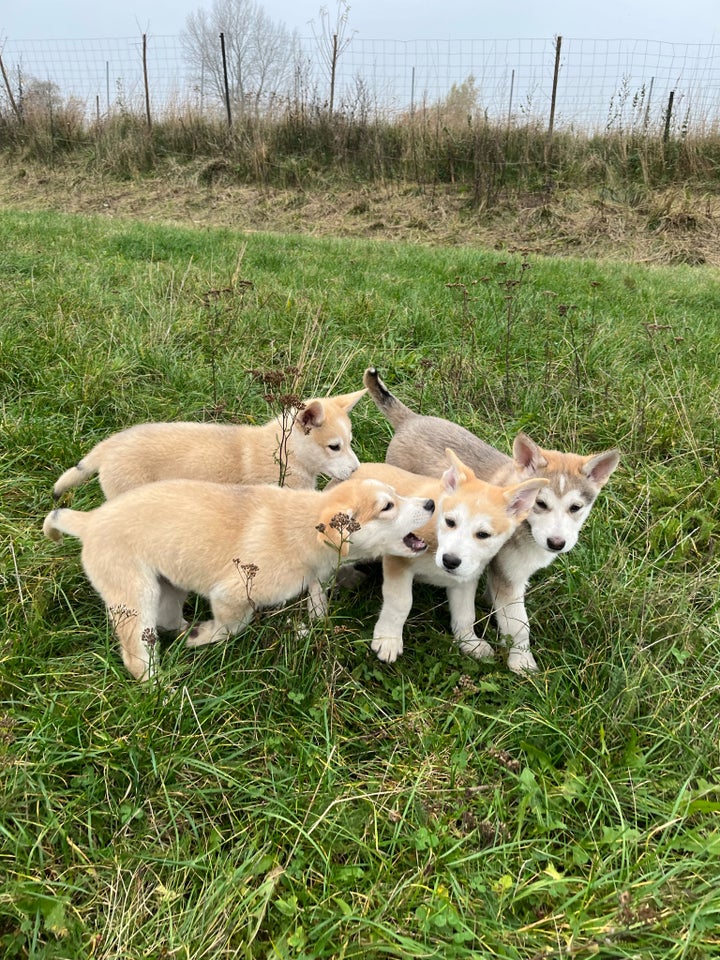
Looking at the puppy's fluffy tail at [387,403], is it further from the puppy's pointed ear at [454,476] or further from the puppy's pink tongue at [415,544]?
the puppy's pink tongue at [415,544]

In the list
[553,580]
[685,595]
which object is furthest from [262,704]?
[685,595]

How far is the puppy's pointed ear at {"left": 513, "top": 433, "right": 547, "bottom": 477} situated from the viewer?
3266mm

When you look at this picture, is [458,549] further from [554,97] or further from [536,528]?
[554,97]

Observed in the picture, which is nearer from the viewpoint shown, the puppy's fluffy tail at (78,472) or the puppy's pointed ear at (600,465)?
the puppy's pointed ear at (600,465)

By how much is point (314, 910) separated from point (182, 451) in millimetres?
2460

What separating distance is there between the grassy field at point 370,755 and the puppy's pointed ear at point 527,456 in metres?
0.59

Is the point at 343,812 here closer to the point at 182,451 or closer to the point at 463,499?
the point at 463,499

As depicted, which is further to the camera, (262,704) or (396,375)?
(396,375)

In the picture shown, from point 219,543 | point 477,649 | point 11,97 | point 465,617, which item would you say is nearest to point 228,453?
point 219,543

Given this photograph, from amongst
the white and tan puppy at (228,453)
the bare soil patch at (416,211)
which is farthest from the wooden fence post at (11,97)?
the white and tan puppy at (228,453)

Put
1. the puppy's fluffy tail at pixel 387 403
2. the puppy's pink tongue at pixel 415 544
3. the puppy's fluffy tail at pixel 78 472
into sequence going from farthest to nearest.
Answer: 1. the puppy's fluffy tail at pixel 387 403
2. the puppy's fluffy tail at pixel 78 472
3. the puppy's pink tongue at pixel 415 544

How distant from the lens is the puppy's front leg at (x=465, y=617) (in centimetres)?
316

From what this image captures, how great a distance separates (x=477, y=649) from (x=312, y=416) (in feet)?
5.65

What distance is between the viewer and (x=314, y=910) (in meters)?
2.05
